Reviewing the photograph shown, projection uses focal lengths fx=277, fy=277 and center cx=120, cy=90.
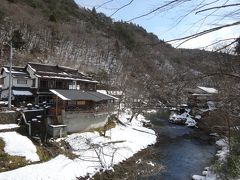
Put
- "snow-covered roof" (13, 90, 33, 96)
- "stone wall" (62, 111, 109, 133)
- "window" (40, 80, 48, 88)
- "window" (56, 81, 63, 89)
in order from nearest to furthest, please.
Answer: "stone wall" (62, 111, 109, 133) < "snow-covered roof" (13, 90, 33, 96) < "window" (40, 80, 48, 88) < "window" (56, 81, 63, 89)

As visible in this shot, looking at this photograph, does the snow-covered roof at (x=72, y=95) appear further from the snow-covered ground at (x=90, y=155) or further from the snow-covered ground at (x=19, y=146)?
the snow-covered ground at (x=19, y=146)

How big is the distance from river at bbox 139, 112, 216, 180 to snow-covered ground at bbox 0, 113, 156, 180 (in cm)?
158

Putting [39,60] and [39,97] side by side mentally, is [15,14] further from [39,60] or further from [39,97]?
[39,97]

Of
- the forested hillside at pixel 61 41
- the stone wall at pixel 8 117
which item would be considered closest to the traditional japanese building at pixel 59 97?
the stone wall at pixel 8 117

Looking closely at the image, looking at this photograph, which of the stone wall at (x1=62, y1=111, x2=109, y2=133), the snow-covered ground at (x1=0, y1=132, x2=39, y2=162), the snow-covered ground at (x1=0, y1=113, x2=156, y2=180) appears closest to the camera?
the snow-covered ground at (x1=0, y1=113, x2=156, y2=180)

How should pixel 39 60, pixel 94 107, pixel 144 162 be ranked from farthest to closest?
pixel 39 60 < pixel 94 107 < pixel 144 162

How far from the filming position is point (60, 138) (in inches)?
769

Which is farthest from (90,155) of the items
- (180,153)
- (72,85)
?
(72,85)

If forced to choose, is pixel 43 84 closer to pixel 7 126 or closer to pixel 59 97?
pixel 59 97

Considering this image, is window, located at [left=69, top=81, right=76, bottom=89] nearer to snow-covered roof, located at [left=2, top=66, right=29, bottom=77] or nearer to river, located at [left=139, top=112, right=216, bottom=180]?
snow-covered roof, located at [left=2, top=66, right=29, bottom=77]

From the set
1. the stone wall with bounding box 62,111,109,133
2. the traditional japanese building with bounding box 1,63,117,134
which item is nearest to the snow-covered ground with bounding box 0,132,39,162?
the traditional japanese building with bounding box 1,63,117,134

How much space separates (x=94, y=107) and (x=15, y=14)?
25.3 metres

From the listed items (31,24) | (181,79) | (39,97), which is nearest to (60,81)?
(39,97)

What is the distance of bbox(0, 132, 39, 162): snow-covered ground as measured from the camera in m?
15.2
